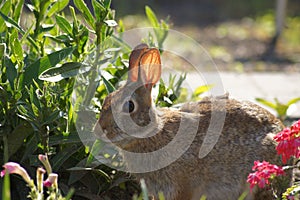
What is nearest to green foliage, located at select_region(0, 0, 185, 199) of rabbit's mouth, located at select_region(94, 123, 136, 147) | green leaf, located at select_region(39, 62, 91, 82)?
green leaf, located at select_region(39, 62, 91, 82)

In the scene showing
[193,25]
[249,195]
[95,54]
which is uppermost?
[193,25]

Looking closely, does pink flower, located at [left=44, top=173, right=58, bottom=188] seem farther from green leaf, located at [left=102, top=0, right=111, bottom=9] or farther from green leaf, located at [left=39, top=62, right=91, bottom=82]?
green leaf, located at [left=102, top=0, right=111, bottom=9]

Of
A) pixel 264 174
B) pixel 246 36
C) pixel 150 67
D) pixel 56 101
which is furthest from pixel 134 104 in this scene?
pixel 246 36

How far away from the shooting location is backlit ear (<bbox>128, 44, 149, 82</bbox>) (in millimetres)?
3789

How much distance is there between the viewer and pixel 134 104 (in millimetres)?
3830

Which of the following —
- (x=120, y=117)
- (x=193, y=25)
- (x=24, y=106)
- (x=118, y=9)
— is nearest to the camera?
(x=120, y=117)

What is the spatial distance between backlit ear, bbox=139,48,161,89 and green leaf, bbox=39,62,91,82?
1.42 ft

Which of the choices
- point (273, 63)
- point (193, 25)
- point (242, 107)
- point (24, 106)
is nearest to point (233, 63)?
point (273, 63)

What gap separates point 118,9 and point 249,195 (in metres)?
7.17

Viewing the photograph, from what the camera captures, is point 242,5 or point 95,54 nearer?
point 95,54

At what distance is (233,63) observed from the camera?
Answer: 845cm

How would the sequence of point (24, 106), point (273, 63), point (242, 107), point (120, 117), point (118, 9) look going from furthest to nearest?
point (118, 9) → point (273, 63) → point (242, 107) → point (24, 106) → point (120, 117)

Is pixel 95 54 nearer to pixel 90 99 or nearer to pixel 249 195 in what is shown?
pixel 90 99

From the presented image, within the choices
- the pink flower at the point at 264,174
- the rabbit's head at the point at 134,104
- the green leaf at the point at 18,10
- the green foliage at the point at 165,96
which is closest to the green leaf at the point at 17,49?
the green leaf at the point at 18,10
